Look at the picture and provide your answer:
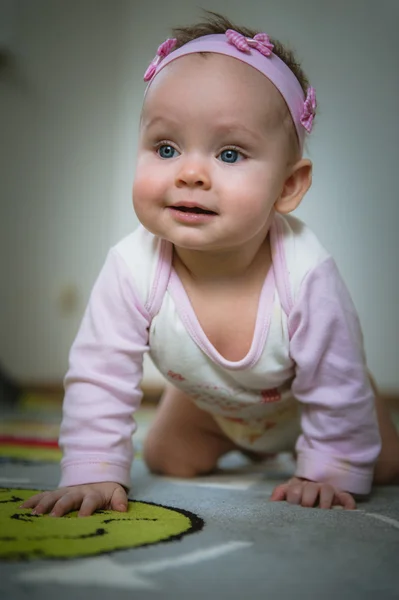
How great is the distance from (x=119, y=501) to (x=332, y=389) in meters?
0.30

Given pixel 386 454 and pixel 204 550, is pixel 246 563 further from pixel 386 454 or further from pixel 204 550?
pixel 386 454

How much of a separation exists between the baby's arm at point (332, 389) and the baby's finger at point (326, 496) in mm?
18

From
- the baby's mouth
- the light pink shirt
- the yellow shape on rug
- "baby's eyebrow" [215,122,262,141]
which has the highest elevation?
"baby's eyebrow" [215,122,262,141]

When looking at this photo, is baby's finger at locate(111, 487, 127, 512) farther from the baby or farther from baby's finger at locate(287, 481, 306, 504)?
baby's finger at locate(287, 481, 306, 504)

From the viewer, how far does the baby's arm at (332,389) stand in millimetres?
911

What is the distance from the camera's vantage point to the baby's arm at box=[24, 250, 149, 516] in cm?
84

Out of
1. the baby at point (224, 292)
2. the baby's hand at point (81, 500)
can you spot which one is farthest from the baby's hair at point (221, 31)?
the baby's hand at point (81, 500)

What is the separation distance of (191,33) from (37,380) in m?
1.47

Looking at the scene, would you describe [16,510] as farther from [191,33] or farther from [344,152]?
[344,152]

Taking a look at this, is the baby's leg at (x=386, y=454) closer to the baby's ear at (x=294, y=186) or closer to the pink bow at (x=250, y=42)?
the baby's ear at (x=294, y=186)

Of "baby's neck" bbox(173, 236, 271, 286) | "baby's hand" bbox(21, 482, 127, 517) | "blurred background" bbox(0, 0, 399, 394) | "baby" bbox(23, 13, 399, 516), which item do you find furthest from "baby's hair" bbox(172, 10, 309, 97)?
"blurred background" bbox(0, 0, 399, 394)

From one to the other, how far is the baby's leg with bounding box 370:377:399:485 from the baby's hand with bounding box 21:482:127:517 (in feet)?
1.31

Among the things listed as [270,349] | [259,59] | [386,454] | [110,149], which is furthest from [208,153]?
[110,149]

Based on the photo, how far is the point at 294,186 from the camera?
0.95 m
